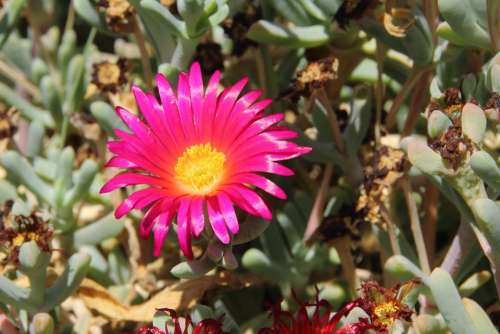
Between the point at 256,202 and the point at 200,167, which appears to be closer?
the point at 256,202

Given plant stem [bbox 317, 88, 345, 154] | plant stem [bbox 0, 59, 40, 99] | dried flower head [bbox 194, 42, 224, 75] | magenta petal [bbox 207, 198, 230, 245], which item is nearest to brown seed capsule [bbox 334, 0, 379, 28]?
plant stem [bbox 317, 88, 345, 154]

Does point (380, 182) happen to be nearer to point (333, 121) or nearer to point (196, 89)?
point (333, 121)

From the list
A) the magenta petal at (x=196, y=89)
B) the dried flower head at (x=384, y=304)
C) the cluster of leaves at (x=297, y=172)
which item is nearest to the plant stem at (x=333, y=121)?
the cluster of leaves at (x=297, y=172)

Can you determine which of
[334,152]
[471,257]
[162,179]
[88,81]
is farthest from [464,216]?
[88,81]

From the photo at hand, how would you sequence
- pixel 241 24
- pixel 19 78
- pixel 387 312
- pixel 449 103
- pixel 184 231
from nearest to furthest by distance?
pixel 184 231
pixel 387 312
pixel 449 103
pixel 241 24
pixel 19 78

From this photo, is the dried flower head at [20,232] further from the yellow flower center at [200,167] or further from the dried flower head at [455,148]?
the dried flower head at [455,148]

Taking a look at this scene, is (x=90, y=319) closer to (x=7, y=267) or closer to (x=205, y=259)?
(x=7, y=267)

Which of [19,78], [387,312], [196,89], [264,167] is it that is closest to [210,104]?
[196,89]
